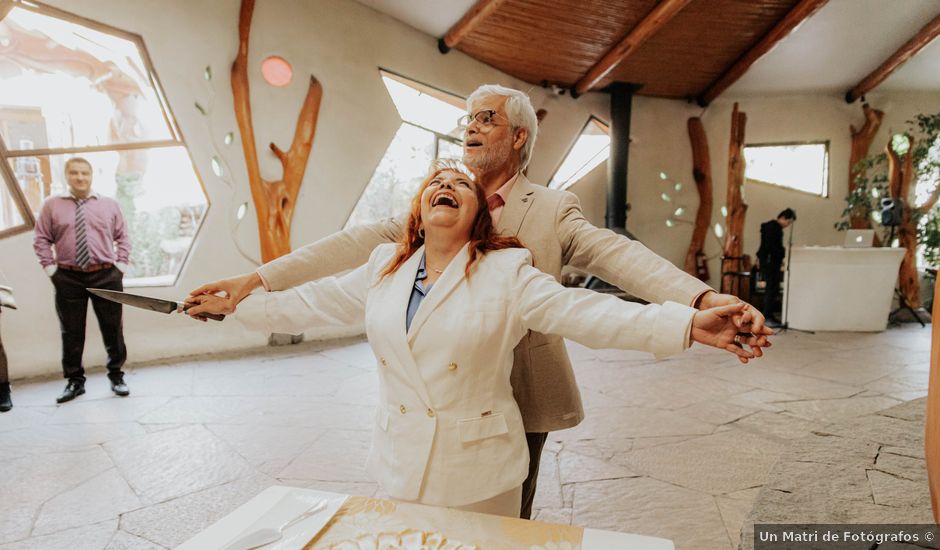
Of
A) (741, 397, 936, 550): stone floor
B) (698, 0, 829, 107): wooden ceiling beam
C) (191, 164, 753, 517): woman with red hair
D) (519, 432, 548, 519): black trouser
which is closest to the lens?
(191, 164, 753, 517): woman with red hair

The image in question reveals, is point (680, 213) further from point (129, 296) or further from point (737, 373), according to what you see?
point (129, 296)

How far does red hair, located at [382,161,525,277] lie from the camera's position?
124 cm

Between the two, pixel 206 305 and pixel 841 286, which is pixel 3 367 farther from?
pixel 841 286

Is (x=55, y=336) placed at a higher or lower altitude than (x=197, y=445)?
higher

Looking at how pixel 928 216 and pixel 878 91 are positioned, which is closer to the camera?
pixel 928 216

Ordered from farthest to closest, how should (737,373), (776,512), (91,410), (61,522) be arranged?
(737,373), (91,410), (61,522), (776,512)

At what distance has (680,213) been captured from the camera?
10.1m

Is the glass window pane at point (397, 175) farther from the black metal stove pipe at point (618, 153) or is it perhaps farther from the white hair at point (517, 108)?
the white hair at point (517, 108)

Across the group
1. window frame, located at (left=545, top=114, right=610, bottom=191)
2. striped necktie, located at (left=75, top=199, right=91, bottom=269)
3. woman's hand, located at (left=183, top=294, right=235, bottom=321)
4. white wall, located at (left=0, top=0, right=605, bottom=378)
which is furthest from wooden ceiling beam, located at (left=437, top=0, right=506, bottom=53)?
woman's hand, located at (left=183, top=294, right=235, bottom=321)

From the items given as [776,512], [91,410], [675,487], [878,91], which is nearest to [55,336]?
[91,410]

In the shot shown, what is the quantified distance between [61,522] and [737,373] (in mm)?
4925

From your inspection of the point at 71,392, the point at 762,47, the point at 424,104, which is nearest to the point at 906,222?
the point at 762,47

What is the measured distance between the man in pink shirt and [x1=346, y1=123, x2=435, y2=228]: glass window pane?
9.86 feet

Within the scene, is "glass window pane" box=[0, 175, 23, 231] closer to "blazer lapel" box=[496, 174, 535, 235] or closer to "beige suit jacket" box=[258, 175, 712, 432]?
"beige suit jacket" box=[258, 175, 712, 432]
